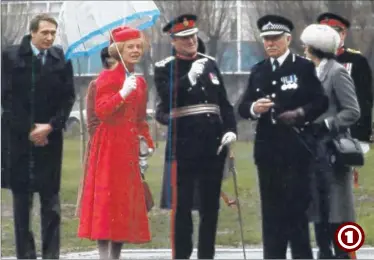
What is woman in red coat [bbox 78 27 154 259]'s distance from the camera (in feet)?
31.5

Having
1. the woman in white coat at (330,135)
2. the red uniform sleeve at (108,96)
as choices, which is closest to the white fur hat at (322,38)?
the woman in white coat at (330,135)

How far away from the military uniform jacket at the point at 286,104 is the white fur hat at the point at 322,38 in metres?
0.16

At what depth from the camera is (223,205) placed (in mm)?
9695

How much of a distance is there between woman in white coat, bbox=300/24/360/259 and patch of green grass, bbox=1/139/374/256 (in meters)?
0.15

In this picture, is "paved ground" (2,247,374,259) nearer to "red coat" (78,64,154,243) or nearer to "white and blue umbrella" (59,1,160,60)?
"red coat" (78,64,154,243)

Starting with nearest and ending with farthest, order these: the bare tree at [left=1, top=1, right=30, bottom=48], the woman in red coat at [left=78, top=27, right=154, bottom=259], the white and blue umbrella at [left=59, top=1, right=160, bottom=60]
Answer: the woman in red coat at [left=78, top=27, right=154, bottom=259], the white and blue umbrella at [left=59, top=1, right=160, bottom=60], the bare tree at [left=1, top=1, right=30, bottom=48]

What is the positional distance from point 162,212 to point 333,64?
1.40m

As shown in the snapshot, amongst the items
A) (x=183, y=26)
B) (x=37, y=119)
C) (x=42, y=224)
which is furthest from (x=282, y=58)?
(x=42, y=224)

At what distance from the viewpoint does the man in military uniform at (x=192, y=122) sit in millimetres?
9508

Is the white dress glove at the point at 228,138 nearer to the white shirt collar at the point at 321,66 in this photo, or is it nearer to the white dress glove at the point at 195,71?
the white dress glove at the point at 195,71

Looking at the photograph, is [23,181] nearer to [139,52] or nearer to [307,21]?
[139,52]

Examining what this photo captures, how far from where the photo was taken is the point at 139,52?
31.7 feet

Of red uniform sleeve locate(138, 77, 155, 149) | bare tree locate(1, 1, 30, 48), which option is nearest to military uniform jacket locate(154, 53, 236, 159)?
red uniform sleeve locate(138, 77, 155, 149)

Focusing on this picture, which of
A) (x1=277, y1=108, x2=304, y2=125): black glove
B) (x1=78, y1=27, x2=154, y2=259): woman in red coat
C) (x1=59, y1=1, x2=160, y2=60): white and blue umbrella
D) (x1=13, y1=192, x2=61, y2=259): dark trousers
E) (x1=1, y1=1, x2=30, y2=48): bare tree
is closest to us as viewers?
(x1=277, y1=108, x2=304, y2=125): black glove
